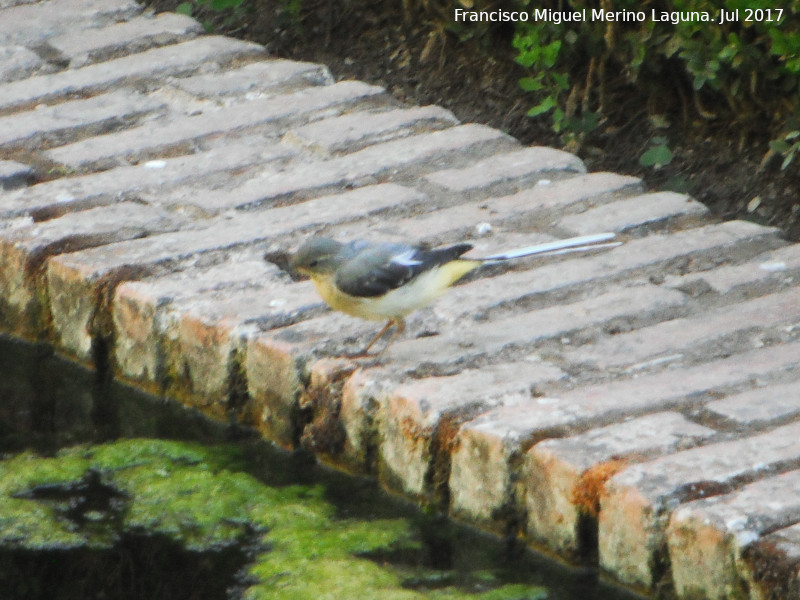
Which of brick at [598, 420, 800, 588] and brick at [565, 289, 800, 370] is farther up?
brick at [565, 289, 800, 370]

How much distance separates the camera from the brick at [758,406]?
8.88 ft

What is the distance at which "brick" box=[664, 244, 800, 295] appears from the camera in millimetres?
3305

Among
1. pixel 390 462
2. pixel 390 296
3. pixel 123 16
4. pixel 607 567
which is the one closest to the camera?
pixel 607 567

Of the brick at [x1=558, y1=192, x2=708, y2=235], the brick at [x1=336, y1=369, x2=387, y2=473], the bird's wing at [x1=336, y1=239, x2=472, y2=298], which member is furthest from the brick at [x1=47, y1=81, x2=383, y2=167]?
the brick at [x1=336, y1=369, x2=387, y2=473]

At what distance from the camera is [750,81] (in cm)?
405

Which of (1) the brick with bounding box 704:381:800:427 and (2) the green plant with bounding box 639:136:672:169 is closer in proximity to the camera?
(1) the brick with bounding box 704:381:800:427

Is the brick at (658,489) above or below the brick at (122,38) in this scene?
below

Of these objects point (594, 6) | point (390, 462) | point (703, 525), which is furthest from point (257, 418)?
point (594, 6)

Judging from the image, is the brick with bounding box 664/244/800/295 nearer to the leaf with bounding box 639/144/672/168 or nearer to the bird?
the bird

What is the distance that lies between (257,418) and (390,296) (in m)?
0.42

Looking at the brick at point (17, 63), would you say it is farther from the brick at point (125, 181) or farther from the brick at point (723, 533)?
the brick at point (723, 533)

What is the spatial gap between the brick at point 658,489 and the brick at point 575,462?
0.15 ft

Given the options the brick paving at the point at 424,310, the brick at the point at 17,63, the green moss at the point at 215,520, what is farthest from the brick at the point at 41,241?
the brick at the point at 17,63

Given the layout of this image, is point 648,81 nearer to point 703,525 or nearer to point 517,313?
point 517,313
